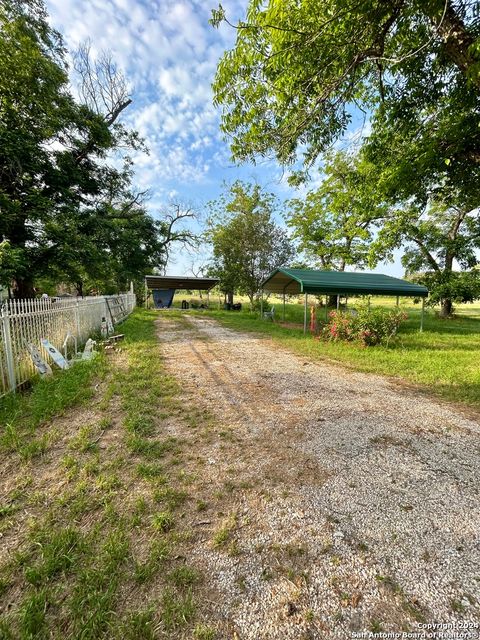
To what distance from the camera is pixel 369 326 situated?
8.05 metres

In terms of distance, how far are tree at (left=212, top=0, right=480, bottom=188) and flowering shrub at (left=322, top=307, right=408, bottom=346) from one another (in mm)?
4259

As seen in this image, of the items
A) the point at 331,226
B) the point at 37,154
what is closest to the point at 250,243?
the point at 331,226

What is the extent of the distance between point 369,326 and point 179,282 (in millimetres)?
16681

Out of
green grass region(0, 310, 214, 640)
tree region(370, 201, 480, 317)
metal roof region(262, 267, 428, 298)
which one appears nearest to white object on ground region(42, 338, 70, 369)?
green grass region(0, 310, 214, 640)

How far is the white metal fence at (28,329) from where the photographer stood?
157 inches

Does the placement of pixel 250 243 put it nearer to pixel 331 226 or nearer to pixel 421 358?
pixel 331 226

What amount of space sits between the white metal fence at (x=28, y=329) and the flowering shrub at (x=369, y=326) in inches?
298

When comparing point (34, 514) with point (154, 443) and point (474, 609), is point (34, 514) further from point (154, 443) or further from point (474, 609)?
point (474, 609)

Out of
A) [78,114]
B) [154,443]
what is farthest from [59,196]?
[154,443]

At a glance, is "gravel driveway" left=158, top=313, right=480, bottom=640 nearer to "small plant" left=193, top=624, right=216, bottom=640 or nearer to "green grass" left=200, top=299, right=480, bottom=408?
"small plant" left=193, top=624, right=216, bottom=640

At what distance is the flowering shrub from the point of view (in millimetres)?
8008

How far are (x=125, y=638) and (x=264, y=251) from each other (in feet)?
69.3

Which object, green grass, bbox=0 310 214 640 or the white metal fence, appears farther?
the white metal fence

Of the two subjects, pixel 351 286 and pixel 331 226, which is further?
pixel 331 226
